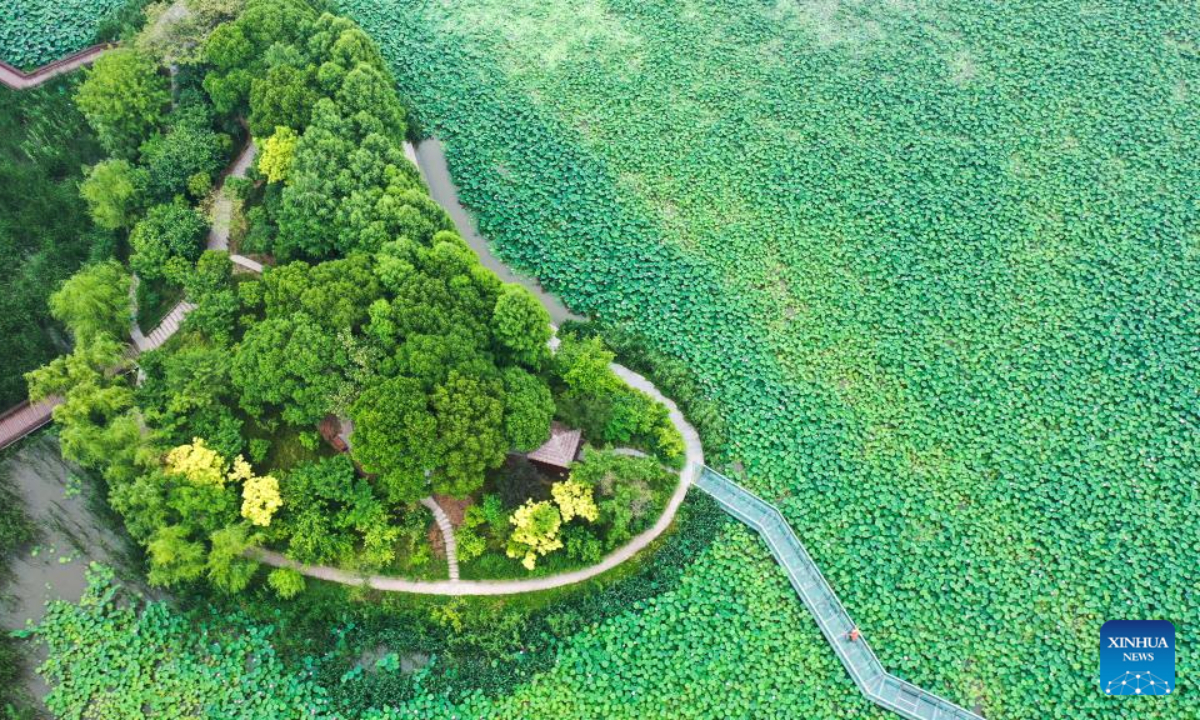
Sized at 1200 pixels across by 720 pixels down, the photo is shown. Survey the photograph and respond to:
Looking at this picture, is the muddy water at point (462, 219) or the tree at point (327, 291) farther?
the muddy water at point (462, 219)

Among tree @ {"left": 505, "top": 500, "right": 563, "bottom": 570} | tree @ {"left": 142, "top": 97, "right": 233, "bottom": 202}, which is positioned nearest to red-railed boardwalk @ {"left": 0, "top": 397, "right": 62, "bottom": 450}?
tree @ {"left": 142, "top": 97, "right": 233, "bottom": 202}

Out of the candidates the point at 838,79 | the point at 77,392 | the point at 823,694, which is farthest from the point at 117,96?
the point at 823,694

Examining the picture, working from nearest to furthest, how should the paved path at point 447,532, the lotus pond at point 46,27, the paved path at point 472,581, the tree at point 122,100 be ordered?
the paved path at point 472,581, the paved path at point 447,532, the tree at point 122,100, the lotus pond at point 46,27

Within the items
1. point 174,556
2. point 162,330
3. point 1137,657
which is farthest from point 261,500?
point 1137,657

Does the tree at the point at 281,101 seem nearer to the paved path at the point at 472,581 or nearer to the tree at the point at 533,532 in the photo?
the paved path at the point at 472,581

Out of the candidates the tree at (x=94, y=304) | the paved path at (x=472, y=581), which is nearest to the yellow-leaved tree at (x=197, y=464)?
the paved path at (x=472, y=581)
